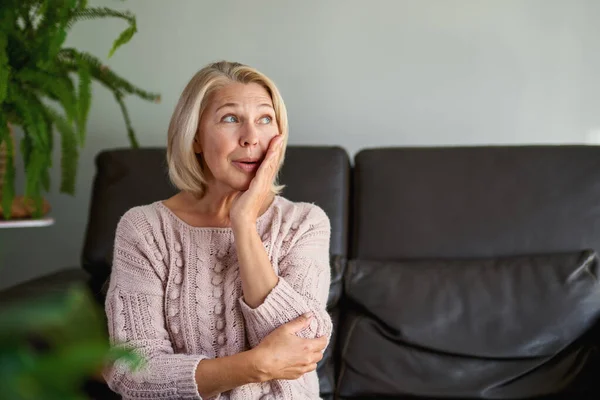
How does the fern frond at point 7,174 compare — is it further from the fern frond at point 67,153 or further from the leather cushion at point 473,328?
the leather cushion at point 473,328

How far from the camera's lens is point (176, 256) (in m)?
1.43

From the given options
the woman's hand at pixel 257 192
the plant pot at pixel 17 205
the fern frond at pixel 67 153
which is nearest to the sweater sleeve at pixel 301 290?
the woman's hand at pixel 257 192

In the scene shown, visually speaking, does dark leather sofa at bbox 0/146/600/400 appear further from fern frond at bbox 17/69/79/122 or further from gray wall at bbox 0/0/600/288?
gray wall at bbox 0/0/600/288

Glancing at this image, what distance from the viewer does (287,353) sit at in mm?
1272

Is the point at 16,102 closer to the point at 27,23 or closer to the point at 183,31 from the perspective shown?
the point at 27,23

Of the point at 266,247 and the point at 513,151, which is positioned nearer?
Answer: the point at 266,247

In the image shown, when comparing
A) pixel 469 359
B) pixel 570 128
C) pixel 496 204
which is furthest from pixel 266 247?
pixel 570 128

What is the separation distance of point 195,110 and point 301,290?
0.45 metres

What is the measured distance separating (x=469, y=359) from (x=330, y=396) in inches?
13.9

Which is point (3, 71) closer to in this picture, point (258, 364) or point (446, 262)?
point (258, 364)

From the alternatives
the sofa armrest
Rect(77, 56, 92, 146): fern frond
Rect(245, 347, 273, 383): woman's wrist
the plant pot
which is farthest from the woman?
the plant pot

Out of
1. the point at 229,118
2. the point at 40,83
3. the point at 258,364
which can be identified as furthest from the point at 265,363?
the point at 40,83

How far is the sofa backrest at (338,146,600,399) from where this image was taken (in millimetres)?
1629

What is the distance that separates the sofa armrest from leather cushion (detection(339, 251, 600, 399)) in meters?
0.72
